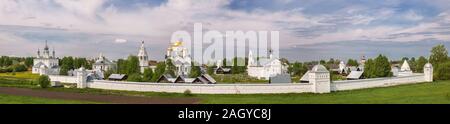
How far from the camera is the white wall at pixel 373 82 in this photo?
125 ft

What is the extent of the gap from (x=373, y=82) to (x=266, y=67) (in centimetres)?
2684

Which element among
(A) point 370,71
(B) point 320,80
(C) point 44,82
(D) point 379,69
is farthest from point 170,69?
(B) point 320,80

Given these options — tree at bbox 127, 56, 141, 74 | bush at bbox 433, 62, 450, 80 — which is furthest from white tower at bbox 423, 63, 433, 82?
tree at bbox 127, 56, 141, 74

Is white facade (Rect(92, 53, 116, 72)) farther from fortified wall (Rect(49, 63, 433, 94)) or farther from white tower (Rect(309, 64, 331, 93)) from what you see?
white tower (Rect(309, 64, 331, 93))

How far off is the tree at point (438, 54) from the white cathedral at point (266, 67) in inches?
885

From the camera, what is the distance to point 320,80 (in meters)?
36.0

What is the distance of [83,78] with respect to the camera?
43625 mm

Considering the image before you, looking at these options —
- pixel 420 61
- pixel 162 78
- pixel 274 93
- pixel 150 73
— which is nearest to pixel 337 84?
pixel 274 93

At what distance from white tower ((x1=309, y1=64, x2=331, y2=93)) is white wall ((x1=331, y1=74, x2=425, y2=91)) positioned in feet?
4.59

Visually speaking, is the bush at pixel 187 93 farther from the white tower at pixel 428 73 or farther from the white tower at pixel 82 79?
the white tower at pixel 428 73

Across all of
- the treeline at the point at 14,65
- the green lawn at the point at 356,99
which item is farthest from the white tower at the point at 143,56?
the green lawn at the point at 356,99

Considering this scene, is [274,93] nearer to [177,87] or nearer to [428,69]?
[177,87]

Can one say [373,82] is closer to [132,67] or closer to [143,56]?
[132,67]

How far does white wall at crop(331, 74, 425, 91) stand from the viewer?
38.0 m
